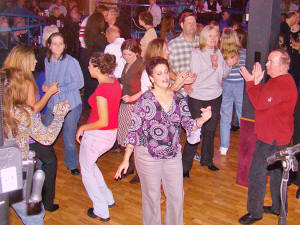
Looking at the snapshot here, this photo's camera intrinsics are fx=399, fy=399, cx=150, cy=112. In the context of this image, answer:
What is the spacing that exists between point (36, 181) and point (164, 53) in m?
2.73

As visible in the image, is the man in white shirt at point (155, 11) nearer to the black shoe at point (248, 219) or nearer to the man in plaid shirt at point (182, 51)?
the man in plaid shirt at point (182, 51)

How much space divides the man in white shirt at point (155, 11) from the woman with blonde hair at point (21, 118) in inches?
285

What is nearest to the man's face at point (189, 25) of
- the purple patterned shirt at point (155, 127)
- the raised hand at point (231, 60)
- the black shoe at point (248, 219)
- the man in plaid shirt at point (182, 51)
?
the man in plaid shirt at point (182, 51)

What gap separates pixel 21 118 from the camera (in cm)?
299

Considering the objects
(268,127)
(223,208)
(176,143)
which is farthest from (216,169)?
(176,143)

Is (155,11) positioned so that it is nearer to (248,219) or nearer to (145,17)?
(145,17)

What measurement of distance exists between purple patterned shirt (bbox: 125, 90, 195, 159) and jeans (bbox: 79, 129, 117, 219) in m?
0.61

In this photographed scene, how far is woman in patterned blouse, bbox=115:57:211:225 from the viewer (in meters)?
3.10

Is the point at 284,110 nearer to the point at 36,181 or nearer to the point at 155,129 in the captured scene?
the point at 155,129

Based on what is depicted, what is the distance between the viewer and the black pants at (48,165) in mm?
3631

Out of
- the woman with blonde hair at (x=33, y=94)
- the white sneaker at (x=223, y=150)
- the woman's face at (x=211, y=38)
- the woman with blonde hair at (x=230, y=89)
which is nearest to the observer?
the woman with blonde hair at (x=33, y=94)

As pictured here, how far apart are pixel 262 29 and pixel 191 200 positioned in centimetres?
193

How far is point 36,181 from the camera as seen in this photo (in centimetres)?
177

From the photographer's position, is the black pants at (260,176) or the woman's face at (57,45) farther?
the woman's face at (57,45)
